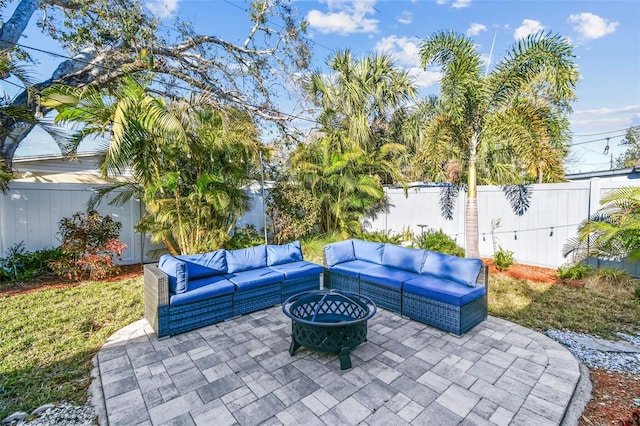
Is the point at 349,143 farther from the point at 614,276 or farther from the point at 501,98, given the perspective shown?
the point at 614,276

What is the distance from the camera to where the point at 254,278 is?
4340 millimetres

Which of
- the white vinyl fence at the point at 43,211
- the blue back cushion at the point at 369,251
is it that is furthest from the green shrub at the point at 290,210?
the white vinyl fence at the point at 43,211

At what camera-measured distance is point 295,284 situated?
478cm

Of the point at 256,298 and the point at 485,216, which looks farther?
the point at 485,216

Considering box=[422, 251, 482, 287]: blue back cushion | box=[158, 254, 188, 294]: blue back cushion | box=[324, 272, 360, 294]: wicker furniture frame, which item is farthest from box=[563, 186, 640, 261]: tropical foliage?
box=[158, 254, 188, 294]: blue back cushion

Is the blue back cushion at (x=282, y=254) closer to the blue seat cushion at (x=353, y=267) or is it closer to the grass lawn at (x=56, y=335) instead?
the blue seat cushion at (x=353, y=267)

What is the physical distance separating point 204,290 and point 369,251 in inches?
113

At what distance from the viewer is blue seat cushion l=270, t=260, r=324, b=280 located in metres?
4.71

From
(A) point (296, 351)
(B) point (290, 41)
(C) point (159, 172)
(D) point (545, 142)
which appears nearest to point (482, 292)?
(A) point (296, 351)

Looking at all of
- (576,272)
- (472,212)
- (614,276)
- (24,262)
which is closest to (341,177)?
(472,212)

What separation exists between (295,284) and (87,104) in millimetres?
4579

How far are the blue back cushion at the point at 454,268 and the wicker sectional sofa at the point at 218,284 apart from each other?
1810 millimetres

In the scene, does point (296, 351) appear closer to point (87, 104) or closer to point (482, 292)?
point (482, 292)

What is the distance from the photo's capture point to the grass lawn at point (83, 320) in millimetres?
2777
